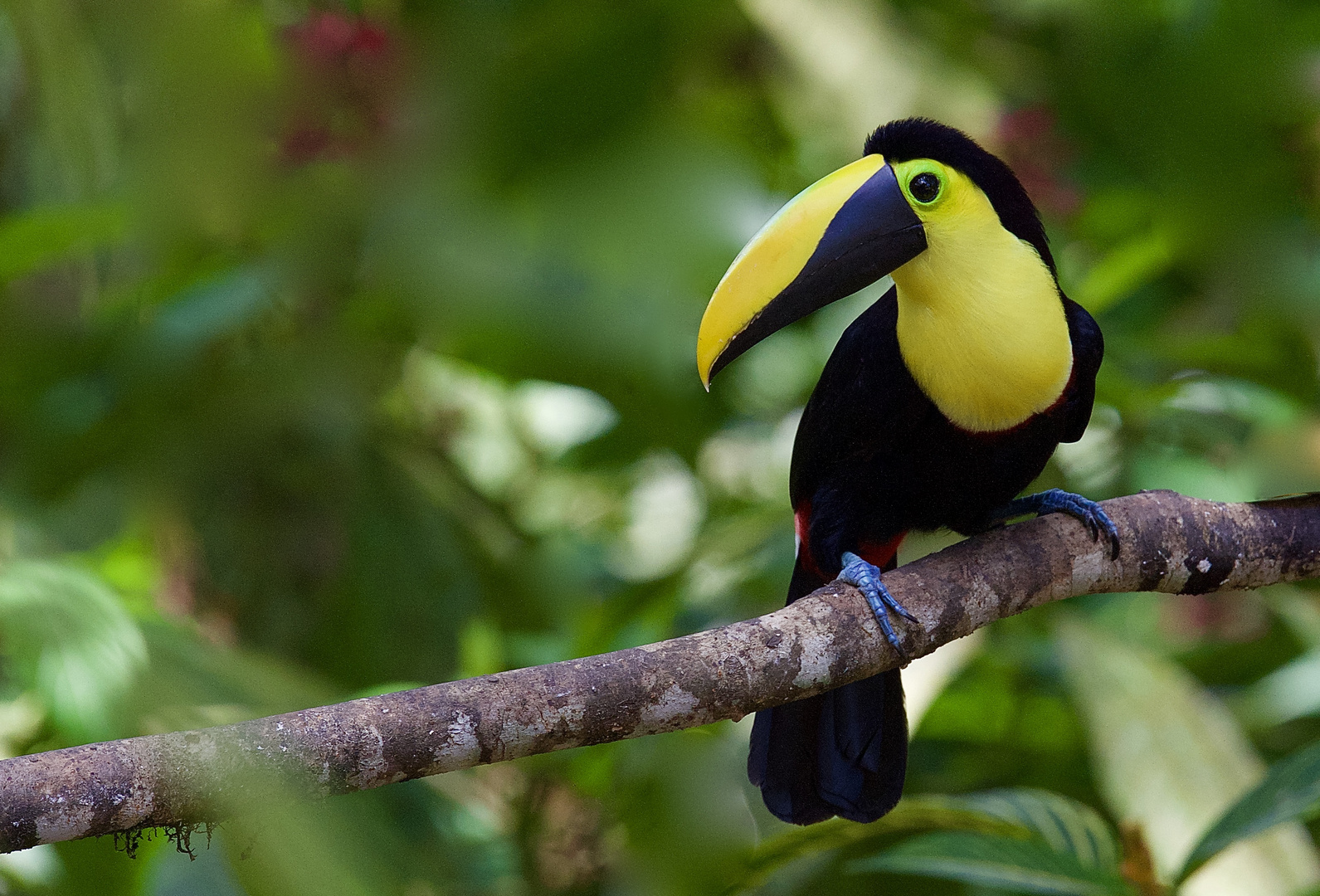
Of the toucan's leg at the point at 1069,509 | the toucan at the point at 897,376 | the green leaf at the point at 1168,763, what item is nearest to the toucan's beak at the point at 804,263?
the toucan at the point at 897,376

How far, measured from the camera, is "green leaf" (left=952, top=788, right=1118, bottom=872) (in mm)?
1954

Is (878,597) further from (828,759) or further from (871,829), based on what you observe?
(871,829)

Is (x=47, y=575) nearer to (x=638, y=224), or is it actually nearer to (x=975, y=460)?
(x=638, y=224)

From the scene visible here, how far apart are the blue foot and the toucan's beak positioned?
0.30 m

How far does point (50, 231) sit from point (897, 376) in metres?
1.44

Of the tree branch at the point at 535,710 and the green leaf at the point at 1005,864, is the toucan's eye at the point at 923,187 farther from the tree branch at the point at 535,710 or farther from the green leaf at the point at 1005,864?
the green leaf at the point at 1005,864

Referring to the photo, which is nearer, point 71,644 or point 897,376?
point 897,376

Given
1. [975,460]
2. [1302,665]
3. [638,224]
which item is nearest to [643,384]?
[638,224]

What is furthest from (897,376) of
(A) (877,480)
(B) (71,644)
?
(B) (71,644)

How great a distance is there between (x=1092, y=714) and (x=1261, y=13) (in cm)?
124

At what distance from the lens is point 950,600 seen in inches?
59.3

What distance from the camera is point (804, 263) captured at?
1.44 meters

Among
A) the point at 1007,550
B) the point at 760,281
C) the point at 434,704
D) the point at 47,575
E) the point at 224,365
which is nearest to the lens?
the point at 434,704

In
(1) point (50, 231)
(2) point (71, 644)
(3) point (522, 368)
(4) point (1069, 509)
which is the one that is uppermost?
(1) point (50, 231)
